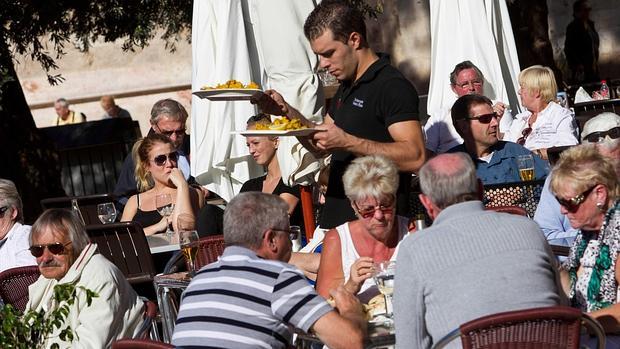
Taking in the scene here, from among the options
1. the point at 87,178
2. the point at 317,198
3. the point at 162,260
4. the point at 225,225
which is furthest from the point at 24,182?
the point at 225,225

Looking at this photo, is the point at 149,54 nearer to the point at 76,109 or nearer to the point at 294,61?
the point at 76,109

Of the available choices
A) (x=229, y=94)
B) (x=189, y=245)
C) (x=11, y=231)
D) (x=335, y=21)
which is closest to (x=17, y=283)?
(x=189, y=245)

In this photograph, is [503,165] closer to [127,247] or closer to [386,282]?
[127,247]

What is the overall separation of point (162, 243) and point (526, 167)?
2367 mm

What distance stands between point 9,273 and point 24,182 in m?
7.95

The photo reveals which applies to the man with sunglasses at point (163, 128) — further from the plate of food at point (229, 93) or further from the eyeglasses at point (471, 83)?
the plate of food at point (229, 93)

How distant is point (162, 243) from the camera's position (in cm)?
873

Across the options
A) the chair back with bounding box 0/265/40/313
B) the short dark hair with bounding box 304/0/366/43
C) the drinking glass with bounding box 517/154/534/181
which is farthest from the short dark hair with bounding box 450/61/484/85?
the chair back with bounding box 0/265/40/313

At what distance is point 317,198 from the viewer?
8.19m

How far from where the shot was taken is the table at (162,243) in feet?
28.1

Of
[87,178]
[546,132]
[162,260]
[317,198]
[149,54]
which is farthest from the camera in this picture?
[149,54]

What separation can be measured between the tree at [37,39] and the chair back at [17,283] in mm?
7088

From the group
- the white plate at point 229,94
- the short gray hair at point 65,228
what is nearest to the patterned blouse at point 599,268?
the white plate at point 229,94

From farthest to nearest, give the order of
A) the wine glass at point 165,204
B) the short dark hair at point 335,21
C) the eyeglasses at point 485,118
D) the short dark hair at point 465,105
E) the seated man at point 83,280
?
the wine glass at point 165,204
the short dark hair at point 465,105
the eyeglasses at point 485,118
the short dark hair at point 335,21
the seated man at point 83,280
